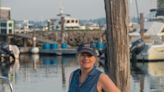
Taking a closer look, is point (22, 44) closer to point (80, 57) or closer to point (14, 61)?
point (14, 61)

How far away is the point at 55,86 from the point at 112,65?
17.3m

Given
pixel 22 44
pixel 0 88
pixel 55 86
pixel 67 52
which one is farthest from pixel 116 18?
pixel 22 44

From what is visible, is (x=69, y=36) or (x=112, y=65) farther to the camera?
(x=69, y=36)

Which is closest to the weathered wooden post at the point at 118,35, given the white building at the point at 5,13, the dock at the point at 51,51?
the dock at the point at 51,51

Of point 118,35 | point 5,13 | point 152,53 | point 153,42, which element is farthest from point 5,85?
point 5,13

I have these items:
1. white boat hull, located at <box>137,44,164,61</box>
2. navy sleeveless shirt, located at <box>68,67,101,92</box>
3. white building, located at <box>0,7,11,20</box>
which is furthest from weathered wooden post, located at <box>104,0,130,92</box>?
white building, located at <box>0,7,11,20</box>

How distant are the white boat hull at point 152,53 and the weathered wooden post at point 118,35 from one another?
34.7 meters

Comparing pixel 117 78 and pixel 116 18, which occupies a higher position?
pixel 116 18

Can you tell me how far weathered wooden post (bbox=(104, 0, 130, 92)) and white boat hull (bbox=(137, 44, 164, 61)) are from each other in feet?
114

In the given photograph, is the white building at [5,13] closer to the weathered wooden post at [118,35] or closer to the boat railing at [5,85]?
the boat railing at [5,85]

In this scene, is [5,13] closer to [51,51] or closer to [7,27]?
[7,27]

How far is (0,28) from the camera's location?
63312 millimetres

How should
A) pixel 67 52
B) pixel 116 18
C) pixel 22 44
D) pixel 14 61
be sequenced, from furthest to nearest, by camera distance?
pixel 22 44 → pixel 67 52 → pixel 14 61 → pixel 116 18

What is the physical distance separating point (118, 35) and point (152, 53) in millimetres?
35011
